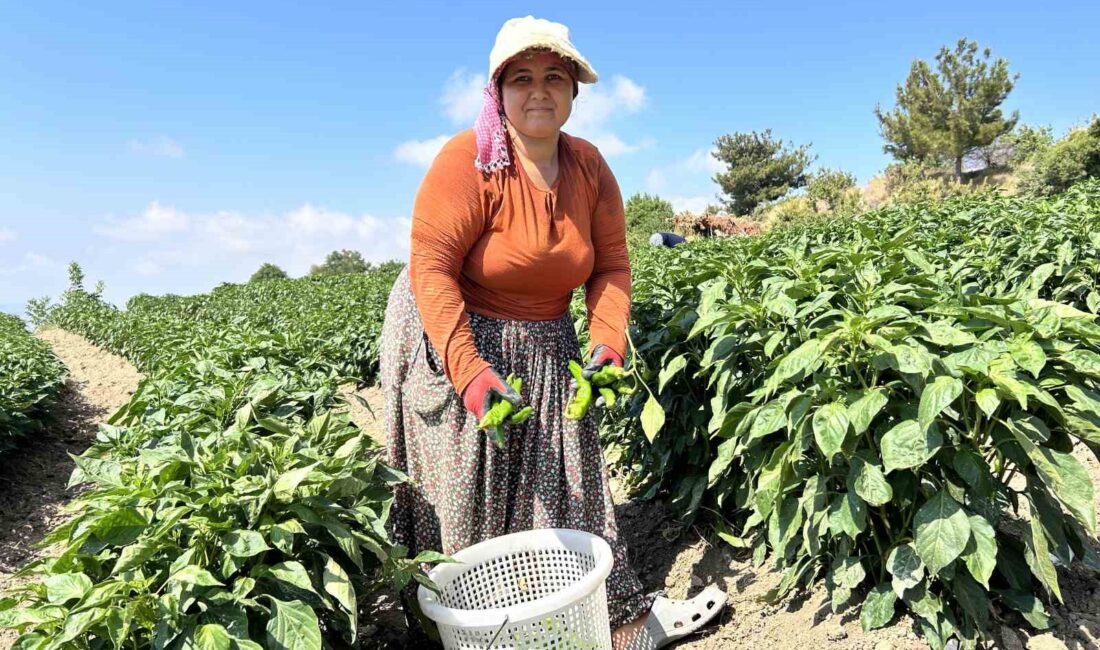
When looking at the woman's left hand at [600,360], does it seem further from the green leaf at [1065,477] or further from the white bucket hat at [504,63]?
the green leaf at [1065,477]

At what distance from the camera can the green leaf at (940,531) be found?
173 centimetres

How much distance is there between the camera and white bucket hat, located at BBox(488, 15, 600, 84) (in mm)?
2109

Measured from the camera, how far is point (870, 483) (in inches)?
71.9

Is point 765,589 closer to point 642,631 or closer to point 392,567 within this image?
point 642,631

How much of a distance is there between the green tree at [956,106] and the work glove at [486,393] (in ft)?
131

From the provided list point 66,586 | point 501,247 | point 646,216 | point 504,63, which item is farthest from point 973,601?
point 646,216

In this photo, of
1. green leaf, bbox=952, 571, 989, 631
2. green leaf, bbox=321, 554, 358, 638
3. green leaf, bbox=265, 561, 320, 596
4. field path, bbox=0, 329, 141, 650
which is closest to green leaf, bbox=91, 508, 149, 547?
green leaf, bbox=265, 561, 320, 596

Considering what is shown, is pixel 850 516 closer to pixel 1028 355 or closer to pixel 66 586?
pixel 1028 355

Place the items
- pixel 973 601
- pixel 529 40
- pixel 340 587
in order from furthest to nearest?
pixel 529 40, pixel 973 601, pixel 340 587

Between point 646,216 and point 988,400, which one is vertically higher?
point 646,216

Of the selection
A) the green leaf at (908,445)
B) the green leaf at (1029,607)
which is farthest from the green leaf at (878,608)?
the green leaf at (908,445)

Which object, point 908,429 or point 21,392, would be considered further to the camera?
point 21,392

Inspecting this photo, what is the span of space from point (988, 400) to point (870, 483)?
344 millimetres

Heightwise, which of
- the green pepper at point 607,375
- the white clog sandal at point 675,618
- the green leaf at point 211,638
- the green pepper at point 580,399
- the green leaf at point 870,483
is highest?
the green pepper at point 607,375
